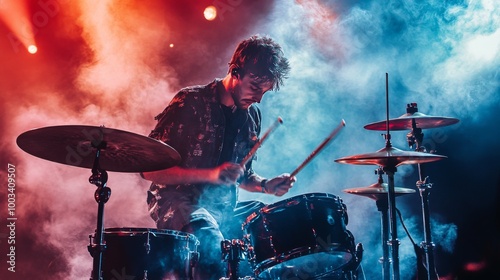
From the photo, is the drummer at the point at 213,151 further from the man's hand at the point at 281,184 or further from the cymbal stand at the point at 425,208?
the cymbal stand at the point at 425,208

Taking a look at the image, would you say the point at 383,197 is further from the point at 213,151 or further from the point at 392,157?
the point at 213,151

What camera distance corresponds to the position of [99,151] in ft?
8.23

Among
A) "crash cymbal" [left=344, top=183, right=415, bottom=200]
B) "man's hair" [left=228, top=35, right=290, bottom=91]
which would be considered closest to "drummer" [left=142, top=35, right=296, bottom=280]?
"man's hair" [left=228, top=35, right=290, bottom=91]

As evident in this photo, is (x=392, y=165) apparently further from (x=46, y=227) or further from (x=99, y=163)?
(x=46, y=227)

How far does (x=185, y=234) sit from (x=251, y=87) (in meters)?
1.33

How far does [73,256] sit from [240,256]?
2.83 meters

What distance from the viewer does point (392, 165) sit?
3.11 metres

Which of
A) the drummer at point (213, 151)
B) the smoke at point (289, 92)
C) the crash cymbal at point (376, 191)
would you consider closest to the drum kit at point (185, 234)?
the drummer at point (213, 151)

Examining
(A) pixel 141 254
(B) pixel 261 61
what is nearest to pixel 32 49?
(B) pixel 261 61

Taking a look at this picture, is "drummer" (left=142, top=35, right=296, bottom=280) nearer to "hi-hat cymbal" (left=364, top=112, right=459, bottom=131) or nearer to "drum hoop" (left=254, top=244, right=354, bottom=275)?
"drum hoop" (left=254, top=244, right=354, bottom=275)

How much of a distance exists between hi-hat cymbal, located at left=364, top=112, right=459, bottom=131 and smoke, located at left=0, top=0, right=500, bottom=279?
2.73ft

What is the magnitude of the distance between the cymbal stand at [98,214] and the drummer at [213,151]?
23.9 inches

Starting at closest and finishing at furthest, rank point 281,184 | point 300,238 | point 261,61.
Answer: point 300,238 < point 281,184 < point 261,61

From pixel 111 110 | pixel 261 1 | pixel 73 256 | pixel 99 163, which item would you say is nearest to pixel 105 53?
pixel 111 110
